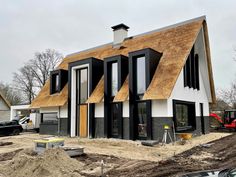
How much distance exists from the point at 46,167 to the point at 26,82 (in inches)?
1537

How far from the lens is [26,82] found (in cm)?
4344

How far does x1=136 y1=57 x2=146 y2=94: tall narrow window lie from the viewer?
46.5 ft

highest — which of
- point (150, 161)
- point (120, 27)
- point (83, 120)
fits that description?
point (120, 27)

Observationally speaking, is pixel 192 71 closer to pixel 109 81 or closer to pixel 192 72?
pixel 192 72

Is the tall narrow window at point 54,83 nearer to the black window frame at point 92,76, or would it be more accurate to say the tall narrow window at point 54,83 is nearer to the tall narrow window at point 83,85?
the black window frame at point 92,76

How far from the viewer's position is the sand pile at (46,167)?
701cm

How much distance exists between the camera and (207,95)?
19062 mm

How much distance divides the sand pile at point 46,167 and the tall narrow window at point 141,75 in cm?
702

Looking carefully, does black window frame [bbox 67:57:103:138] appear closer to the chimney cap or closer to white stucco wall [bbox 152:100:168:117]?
the chimney cap

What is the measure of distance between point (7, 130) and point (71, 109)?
684 centimetres

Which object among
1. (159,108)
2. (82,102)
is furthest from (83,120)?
(159,108)

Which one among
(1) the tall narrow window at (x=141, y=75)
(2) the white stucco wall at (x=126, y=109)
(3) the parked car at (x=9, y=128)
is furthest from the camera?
(3) the parked car at (x=9, y=128)

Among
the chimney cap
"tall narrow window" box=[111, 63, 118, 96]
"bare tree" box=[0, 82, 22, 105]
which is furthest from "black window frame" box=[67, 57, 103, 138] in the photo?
"bare tree" box=[0, 82, 22, 105]

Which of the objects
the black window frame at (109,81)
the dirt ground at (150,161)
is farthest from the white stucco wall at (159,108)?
the black window frame at (109,81)
